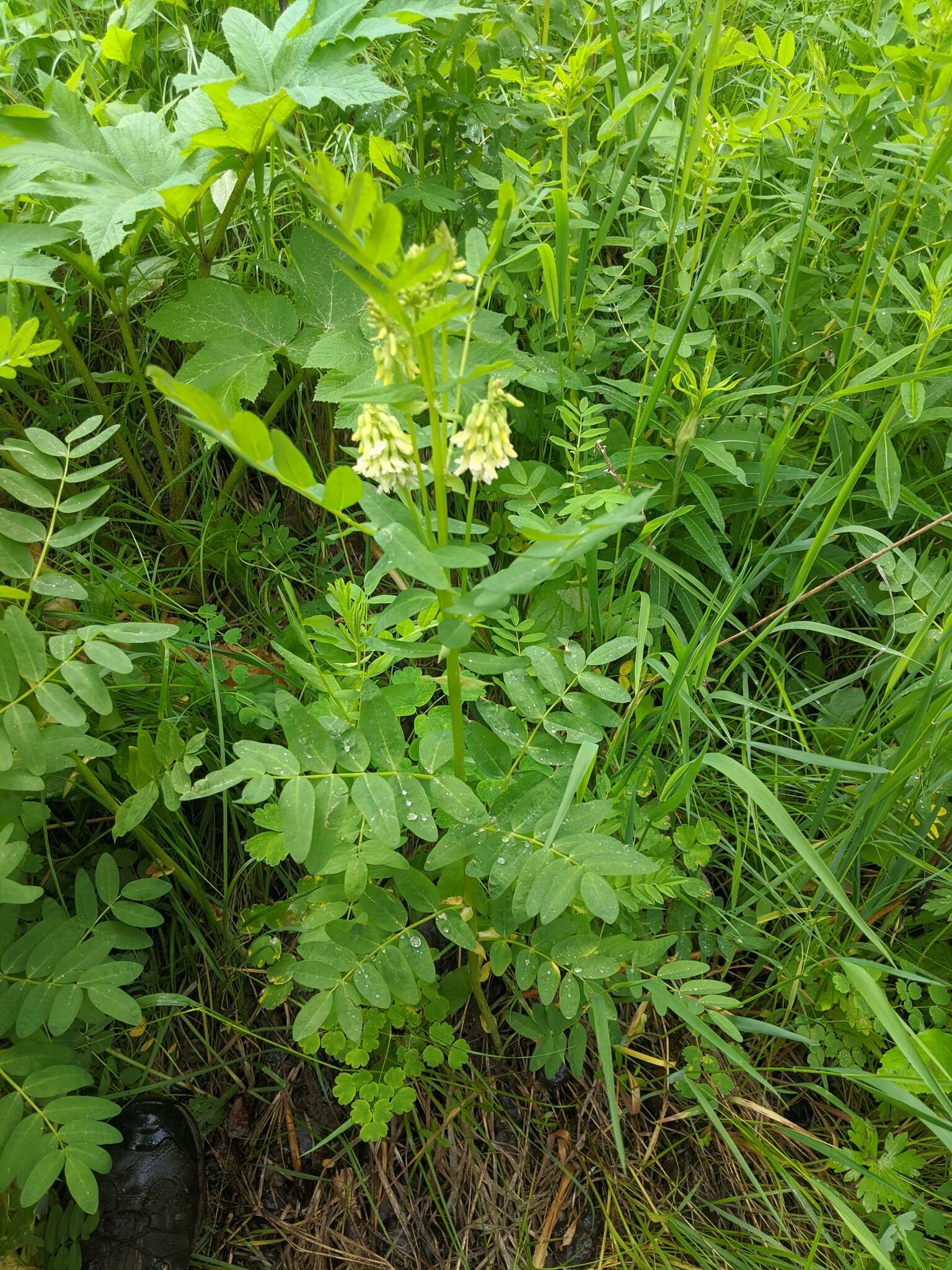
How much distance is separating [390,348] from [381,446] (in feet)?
0.45

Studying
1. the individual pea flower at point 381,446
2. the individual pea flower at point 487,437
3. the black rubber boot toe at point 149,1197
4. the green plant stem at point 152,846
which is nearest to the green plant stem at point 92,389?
the green plant stem at point 152,846

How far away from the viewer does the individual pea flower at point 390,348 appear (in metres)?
1.04

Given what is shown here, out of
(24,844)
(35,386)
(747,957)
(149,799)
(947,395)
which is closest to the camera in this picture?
(24,844)

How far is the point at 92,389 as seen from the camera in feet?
6.40

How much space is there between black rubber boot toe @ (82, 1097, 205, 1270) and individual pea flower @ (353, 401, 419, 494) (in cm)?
128

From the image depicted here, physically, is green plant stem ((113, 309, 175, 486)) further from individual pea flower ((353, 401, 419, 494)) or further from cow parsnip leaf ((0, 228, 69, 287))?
individual pea flower ((353, 401, 419, 494))

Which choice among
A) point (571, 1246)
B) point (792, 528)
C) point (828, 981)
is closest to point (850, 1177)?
point (828, 981)

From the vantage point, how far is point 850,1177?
62.7 inches

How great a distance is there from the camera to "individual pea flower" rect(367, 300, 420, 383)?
1.04m

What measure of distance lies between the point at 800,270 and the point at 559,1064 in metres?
1.84

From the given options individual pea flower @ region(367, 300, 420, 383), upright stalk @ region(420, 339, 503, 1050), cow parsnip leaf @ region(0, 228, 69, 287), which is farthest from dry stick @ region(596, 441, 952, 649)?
cow parsnip leaf @ region(0, 228, 69, 287)

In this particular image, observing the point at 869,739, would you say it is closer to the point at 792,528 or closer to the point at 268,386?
the point at 792,528

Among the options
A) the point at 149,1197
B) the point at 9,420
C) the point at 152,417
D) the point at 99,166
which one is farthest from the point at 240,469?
the point at 149,1197

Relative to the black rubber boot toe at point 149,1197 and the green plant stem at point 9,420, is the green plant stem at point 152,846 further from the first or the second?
the green plant stem at point 9,420
